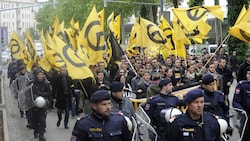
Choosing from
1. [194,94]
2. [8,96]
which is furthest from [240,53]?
[194,94]

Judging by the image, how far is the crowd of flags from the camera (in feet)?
40.4

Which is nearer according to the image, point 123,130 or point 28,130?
point 123,130

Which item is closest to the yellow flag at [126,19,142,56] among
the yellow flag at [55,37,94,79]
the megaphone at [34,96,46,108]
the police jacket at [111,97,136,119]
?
the yellow flag at [55,37,94,79]

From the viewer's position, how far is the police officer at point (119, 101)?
7498 mm

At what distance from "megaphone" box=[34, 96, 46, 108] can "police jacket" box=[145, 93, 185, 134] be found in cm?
420

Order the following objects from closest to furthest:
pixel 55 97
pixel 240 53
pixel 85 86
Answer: pixel 85 86
pixel 55 97
pixel 240 53

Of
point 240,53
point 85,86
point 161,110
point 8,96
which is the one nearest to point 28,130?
point 85,86

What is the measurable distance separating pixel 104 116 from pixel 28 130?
30.7 feet

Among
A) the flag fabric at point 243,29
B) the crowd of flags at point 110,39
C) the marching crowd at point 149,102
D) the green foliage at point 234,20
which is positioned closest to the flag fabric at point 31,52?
the crowd of flags at point 110,39

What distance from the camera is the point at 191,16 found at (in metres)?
16.8

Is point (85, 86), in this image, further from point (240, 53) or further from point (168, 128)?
point (240, 53)

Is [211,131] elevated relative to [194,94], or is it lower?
lower

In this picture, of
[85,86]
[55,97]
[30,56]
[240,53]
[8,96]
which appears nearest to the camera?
[85,86]

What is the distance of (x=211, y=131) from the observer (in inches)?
213
